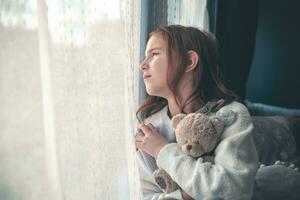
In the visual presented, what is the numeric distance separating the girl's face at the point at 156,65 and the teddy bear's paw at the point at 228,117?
0.17m

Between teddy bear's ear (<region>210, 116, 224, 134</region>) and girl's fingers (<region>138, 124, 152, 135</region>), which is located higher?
teddy bear's ear (<region>210, 116, 224, 134</region>)

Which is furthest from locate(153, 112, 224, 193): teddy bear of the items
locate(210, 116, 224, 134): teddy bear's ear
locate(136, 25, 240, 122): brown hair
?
locate(136, 25, 240, 122): brown hair

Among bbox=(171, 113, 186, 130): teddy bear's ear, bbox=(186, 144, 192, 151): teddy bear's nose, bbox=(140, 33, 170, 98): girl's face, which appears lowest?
A: bbox=(186, 144, 192, 151): teddy bear's nose

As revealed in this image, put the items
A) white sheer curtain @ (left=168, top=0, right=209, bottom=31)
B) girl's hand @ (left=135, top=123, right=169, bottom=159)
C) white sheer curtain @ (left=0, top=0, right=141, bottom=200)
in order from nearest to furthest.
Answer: white sheer curtain @ (left=0, top=0, right=141, bottom=200) < girl's hand @ (left=135, top=123, right=169, bottom=159) < white sheer curtain @ (left=168, top=0, right=209, bottom=31)

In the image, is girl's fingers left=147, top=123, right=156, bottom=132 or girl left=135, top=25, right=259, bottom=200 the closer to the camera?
girl left=135, top=25, right=259, bottom=200

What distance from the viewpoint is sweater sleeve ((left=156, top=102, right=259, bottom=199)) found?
3.17 feet

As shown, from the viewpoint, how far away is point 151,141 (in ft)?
3.54

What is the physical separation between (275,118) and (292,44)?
550mm

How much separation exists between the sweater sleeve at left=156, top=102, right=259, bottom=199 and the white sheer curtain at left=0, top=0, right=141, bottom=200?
0.13 meters

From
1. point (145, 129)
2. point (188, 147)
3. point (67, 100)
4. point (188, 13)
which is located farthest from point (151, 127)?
point (188, 13)

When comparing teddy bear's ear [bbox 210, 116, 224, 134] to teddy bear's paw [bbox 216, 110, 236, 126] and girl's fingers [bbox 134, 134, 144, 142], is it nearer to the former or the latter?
teddy bear's paw [bbox 216, 110, 236, 126]

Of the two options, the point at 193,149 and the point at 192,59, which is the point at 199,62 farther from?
the point at 193,149

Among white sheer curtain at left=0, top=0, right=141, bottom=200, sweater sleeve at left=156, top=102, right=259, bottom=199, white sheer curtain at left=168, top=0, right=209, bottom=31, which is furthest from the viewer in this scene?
white sheer curtain at left=168, top=0, right=209, bottom=31

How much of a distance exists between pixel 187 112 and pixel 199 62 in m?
0.14
